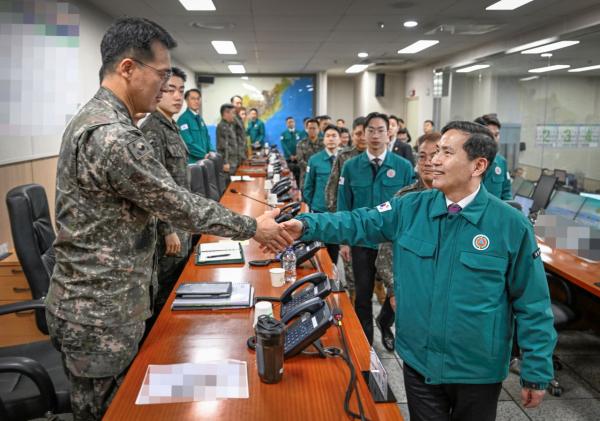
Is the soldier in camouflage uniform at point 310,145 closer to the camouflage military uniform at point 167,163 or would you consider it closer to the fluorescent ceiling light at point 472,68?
the fluorescent ceiling light at point 472,68

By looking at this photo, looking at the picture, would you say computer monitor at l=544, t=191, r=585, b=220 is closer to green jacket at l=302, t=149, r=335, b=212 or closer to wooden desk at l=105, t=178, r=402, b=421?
green jacket at l=302, t=149, r=335, b=212

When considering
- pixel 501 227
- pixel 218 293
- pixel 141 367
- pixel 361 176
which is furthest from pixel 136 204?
pixel 361 176

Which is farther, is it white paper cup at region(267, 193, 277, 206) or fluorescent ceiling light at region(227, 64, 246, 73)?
fluorescent ceiling light at region(227, 64, 246, 73)

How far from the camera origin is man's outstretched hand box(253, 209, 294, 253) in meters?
1.86

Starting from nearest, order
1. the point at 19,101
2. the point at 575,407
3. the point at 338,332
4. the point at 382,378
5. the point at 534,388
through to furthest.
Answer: the point at 382,378 → the point at 534,388 → the point at 338,332 → the point at 575,407 → the point at 19,101

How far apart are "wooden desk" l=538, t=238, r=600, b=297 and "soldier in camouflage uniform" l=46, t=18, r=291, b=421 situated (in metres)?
2.31

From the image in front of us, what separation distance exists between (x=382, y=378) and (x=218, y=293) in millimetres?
841

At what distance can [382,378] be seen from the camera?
141cm

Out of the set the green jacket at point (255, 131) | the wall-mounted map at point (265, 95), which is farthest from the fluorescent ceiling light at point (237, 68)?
the green jacket at point (255, 131)

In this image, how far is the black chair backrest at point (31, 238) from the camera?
2078 millimetres

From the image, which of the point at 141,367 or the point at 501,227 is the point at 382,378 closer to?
the point at 501,227

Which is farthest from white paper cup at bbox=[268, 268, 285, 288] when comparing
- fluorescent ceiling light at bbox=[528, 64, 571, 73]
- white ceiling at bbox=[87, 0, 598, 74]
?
fluorescent ceiling light at bbox=[528, 64, 571, 73]

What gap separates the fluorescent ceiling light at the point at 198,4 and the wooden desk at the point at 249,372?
4.87 m

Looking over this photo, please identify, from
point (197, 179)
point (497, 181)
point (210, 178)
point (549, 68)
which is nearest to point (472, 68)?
point (549, 68)
